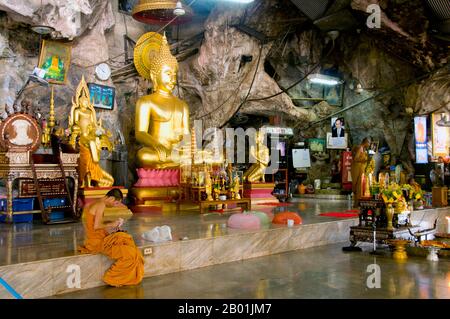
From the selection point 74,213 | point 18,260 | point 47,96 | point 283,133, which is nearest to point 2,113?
point 47,96

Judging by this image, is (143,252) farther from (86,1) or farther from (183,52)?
(183,52)

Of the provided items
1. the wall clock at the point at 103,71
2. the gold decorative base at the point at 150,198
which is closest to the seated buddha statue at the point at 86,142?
the gold decorative base at the point at 150,198

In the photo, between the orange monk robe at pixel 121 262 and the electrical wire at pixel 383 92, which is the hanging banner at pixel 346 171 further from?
the orange monk robe at pixel 121 262

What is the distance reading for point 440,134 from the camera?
1059 centimetres

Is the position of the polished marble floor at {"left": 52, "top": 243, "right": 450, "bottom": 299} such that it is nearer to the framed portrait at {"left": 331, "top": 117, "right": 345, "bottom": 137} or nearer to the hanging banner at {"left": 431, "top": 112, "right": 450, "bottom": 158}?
the hanging banner at {"left": 431, "top": 112, "right": 450, "bottom": 158}

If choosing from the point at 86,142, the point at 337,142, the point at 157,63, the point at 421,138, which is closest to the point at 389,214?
the point at 86,142

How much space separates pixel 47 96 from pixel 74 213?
3024mm

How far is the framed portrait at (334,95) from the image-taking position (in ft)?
41.3

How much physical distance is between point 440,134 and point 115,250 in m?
9.50

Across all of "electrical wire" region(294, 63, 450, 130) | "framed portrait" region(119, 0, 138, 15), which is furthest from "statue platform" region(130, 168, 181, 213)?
"electrical wire" region(294, 63, 450, 130)

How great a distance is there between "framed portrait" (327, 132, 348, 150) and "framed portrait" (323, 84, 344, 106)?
1010 millimetres

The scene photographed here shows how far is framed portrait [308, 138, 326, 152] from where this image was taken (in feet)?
41.8

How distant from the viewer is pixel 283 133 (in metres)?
11.0
